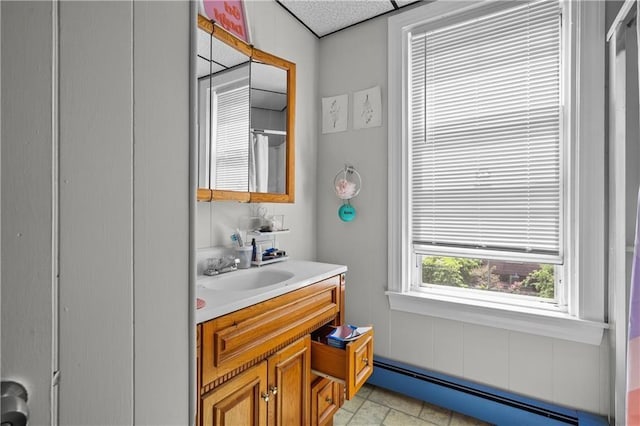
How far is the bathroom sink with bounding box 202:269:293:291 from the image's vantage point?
136cm

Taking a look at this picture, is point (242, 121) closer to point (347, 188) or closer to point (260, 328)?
point (347, 188)

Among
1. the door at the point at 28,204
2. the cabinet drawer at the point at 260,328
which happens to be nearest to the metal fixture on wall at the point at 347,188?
the cabinet drawer at the point at 260,328

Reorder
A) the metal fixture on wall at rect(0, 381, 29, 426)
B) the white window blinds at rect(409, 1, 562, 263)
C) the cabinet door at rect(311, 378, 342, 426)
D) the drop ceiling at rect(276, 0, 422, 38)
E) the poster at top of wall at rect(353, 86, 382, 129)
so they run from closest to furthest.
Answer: the metal fixture on wall at rect(0, 381, 29, 426), the cabinet door at rect(311, 378, 342, 426), the white window blinds at rect(409, 1, 562, 263), the drop ceiling at rect(276, 0, 422, 38), the poster at top of wall at rect(353, 86, 382, 129)

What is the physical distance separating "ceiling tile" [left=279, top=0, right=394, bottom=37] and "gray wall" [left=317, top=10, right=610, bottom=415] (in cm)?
7

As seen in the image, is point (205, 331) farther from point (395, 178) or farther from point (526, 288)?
point (526, 288)

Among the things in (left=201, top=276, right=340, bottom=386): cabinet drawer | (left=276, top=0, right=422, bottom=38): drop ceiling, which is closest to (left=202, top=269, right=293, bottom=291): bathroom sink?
(left=201, top=276, right=340, bottom=386): cabinet drawer

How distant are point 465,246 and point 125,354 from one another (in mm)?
1743

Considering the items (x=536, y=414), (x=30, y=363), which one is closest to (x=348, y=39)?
(x=30, y=363)

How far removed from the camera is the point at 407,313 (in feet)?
6.20

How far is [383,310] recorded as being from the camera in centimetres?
198

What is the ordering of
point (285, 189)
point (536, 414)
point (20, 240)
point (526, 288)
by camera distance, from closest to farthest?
point (20, 240) < point (536, 414) < point (526, 288) < point (285, 189)

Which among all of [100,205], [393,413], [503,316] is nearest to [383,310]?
[393,413]

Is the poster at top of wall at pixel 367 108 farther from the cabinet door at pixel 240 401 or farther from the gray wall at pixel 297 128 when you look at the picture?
the cabinet door at pixel 240 401

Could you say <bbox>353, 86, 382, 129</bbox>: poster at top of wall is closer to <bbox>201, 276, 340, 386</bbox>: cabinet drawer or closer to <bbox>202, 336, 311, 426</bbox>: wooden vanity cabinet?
<bbox>201, 276, 340, 386</bbox>: cabinet drawer
